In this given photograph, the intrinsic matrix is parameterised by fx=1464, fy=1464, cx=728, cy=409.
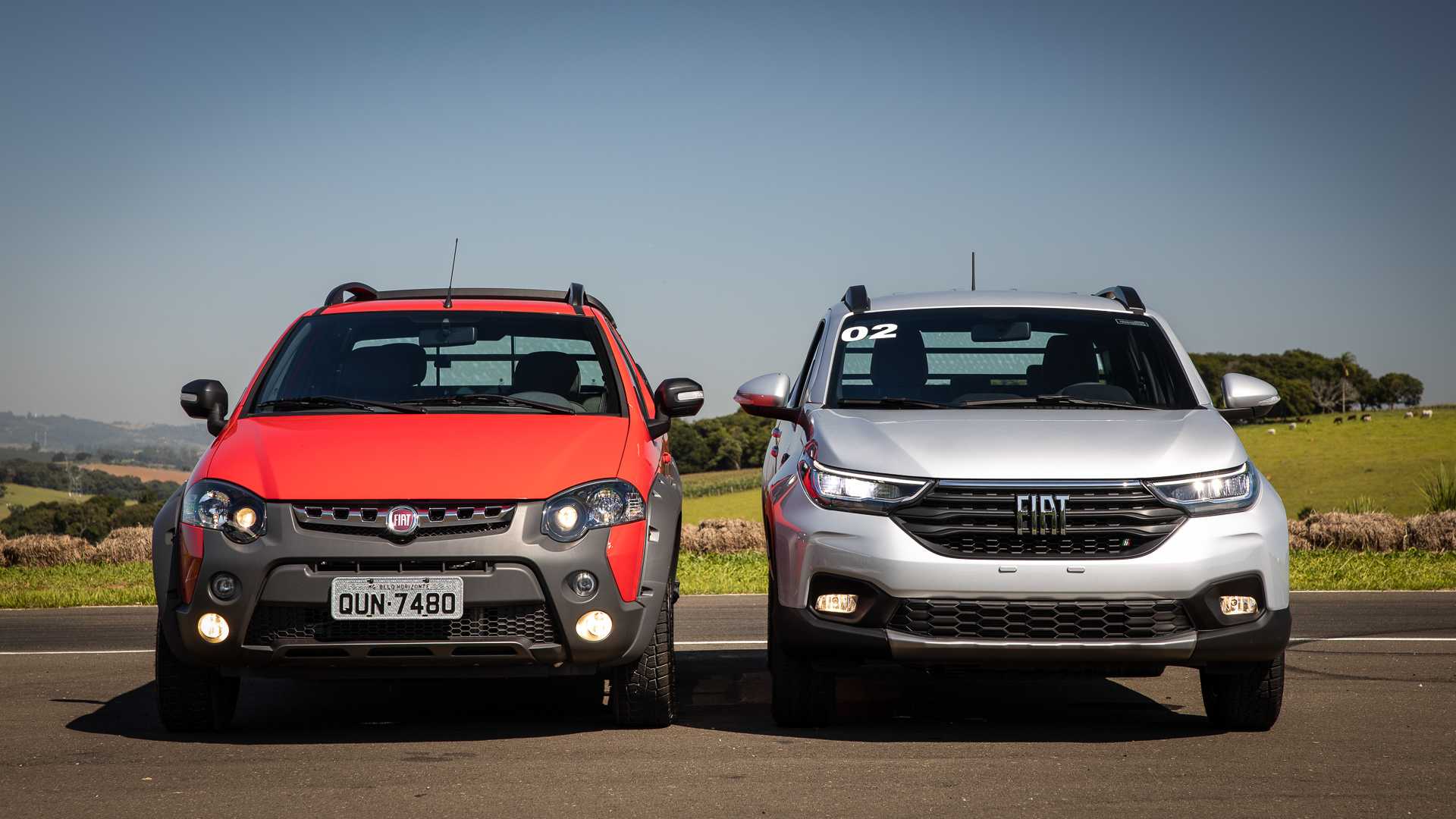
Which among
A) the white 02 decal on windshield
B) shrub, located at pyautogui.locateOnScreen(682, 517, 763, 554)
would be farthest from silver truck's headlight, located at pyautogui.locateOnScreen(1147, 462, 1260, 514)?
shrub, located at pyautogui.locateOnScreen(682, 517, 763, 554)

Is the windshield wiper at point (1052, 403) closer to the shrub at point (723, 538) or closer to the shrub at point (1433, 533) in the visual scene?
the shrub at point (1433, 533)

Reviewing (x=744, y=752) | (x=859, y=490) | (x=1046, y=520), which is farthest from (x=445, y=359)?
(x=1046, y=520)

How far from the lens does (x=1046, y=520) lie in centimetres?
574

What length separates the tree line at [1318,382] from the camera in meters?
119

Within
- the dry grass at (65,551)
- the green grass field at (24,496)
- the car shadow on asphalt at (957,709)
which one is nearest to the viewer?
the car shadow on asphalt at (957,709)

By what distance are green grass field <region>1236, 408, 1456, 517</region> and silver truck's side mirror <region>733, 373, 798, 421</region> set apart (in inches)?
2431

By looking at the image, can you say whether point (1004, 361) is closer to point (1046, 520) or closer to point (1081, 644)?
point (1046, 520)

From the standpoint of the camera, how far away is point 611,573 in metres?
5.89

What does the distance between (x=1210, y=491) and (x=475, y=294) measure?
4196 millimetres

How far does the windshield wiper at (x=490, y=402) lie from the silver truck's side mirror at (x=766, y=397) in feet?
2.77

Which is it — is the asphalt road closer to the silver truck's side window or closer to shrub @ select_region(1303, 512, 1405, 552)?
the silver truck's side window

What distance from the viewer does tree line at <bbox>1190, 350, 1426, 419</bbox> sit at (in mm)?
118750

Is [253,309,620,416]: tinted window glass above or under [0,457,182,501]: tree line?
above

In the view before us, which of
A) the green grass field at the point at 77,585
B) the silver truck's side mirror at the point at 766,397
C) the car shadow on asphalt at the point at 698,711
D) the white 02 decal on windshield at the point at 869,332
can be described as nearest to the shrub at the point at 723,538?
the green grass field at the point at 77,585
